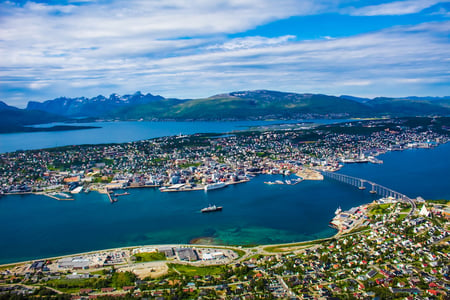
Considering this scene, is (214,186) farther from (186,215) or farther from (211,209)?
(186,215)

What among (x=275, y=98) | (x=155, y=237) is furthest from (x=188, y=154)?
(x=275, y=98)

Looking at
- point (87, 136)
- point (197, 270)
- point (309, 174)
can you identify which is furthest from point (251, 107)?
point (197, 270)

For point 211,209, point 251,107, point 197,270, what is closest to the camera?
point 197,270

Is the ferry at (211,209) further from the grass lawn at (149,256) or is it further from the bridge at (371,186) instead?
the bridge at (371,186)

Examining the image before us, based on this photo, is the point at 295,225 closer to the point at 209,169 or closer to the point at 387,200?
the point at 387,200

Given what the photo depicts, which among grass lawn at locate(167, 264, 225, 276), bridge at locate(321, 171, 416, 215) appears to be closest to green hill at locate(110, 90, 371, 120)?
bridge at locate(321, 171, 416, 215)

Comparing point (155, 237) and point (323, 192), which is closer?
point (155, 237)
